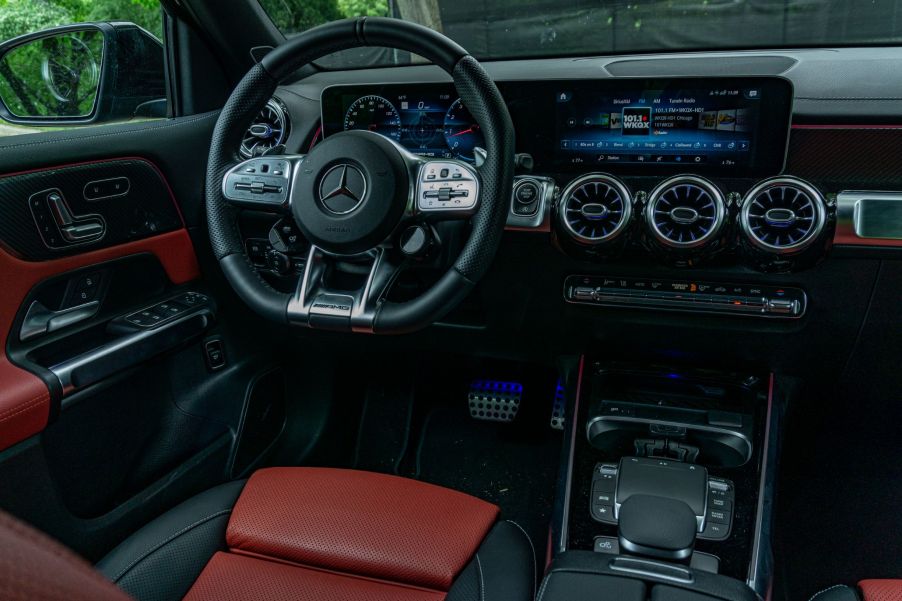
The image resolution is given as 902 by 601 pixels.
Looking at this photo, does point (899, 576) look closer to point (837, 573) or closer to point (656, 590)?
point (837, 573)

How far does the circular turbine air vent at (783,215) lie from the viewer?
5.30 feet

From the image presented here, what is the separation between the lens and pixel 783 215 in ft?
5.32

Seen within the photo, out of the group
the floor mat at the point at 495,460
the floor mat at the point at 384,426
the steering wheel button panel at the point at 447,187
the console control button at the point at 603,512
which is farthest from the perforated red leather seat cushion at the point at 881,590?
the floor mat at the point at 384,426

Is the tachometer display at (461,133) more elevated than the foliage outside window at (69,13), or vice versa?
the foliage outside window at (69,13)

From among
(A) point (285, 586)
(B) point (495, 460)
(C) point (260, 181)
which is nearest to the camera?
(A) point (285, 586)

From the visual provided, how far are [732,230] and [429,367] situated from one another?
45.5 inches

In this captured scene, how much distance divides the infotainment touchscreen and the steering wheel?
0.36m

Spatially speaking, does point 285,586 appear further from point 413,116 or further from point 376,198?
point 413,116

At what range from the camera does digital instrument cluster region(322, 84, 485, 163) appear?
1874 millimetres

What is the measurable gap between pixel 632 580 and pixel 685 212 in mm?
774

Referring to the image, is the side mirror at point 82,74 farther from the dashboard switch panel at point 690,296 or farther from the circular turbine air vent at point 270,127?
the dashboard switch panel at point 690,296

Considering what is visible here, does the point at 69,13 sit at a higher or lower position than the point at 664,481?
higher

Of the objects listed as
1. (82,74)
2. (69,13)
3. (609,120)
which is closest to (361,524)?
(609,120)

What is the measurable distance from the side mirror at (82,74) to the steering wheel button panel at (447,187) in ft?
3.27
